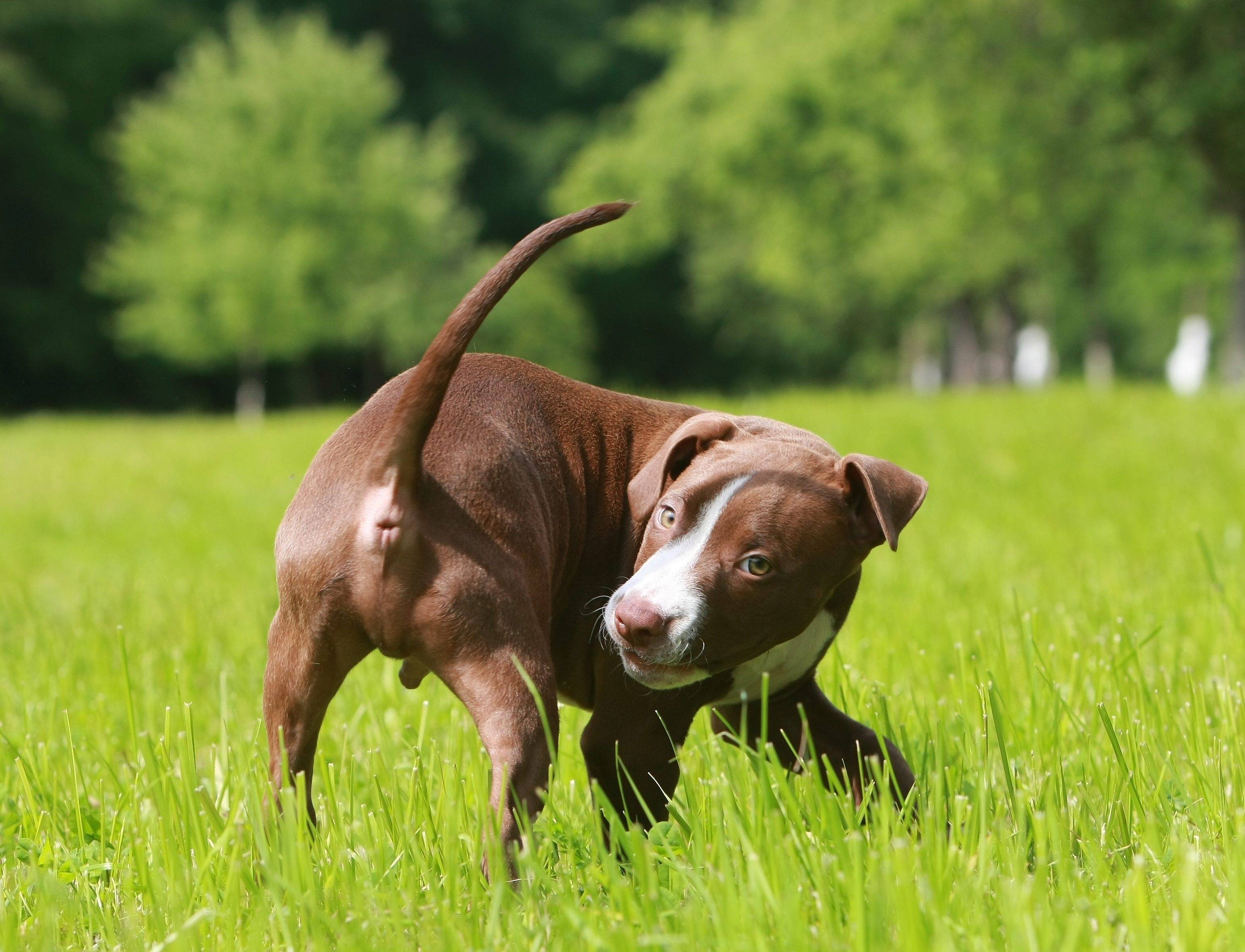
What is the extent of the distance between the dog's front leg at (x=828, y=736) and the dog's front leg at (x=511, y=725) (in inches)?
27.7

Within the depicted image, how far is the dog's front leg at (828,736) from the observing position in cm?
252

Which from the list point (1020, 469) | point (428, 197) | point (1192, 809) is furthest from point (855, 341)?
point (1192, 809)

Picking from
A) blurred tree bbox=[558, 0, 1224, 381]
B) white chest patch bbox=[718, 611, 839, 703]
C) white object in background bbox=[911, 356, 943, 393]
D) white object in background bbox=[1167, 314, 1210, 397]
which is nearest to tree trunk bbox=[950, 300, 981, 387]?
blurred tree bbox=[558, 0, 1224, 381]

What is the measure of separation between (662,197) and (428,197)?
5.69 meters

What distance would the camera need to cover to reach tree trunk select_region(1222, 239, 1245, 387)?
19.3m

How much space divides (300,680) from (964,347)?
30952 millimetres

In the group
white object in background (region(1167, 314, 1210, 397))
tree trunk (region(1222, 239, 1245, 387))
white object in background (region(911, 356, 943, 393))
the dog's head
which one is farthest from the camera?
white object in background (region(911, 356, 943, 393))

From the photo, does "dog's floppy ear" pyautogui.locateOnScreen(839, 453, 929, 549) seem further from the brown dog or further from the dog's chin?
the dog's chin

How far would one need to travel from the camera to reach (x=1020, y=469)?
8969 millimetres

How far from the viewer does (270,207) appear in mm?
24391

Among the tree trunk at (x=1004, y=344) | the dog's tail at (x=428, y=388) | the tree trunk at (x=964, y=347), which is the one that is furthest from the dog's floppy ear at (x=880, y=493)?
the tree trunk at (x=964, y=347)

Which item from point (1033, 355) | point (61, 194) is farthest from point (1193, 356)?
point (61, 194)

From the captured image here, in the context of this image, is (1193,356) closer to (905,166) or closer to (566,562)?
(905,166)

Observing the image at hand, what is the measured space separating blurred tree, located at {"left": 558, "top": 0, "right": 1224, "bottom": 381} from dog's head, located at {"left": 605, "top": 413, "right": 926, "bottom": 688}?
54.9ft
